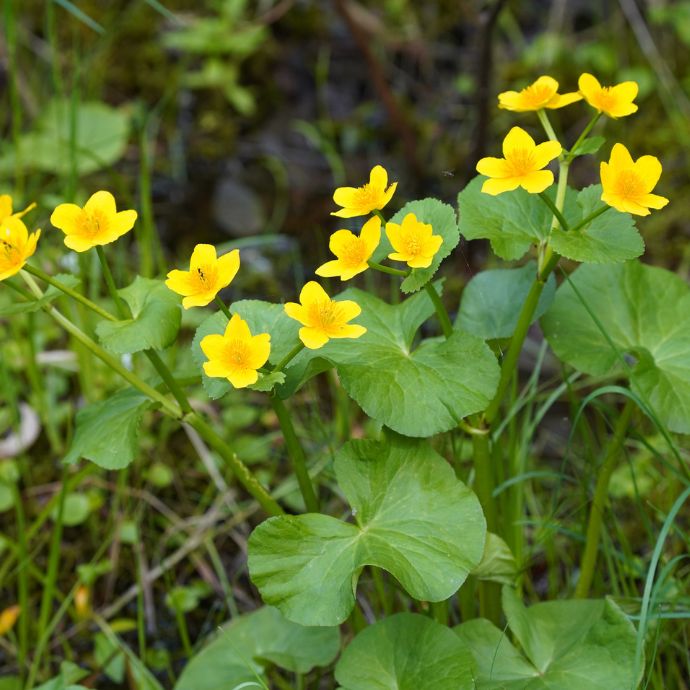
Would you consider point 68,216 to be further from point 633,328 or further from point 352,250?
point 633,328

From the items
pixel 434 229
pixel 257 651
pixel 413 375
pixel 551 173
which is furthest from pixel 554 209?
pixel 257 651

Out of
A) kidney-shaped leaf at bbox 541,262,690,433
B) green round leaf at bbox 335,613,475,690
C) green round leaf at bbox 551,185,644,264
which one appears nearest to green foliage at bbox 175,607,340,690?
green round leaf at bbox 335,613,475,690

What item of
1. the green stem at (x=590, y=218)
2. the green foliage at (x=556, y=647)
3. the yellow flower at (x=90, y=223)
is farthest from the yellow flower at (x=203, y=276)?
the green foliage at (x=556, y=647)

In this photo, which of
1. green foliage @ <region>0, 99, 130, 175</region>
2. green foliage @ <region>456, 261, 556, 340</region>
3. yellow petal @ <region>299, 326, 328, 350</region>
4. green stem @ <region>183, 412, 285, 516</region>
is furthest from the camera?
green foliage @ <region>0, 99, 130, 175</region>

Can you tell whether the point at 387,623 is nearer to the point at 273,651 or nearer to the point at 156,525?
the point at 273,651

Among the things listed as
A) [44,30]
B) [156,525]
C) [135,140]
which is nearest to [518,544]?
[156,525]

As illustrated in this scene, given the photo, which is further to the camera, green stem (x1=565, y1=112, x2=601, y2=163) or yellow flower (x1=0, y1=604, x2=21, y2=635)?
yellow flower (x1=0, y1=604, x2=21, y2=635)

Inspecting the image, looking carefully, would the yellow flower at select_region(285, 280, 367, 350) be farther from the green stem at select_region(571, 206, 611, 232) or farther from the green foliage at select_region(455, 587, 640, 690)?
the green foliage at select_region(455, 587, 640, 690)
